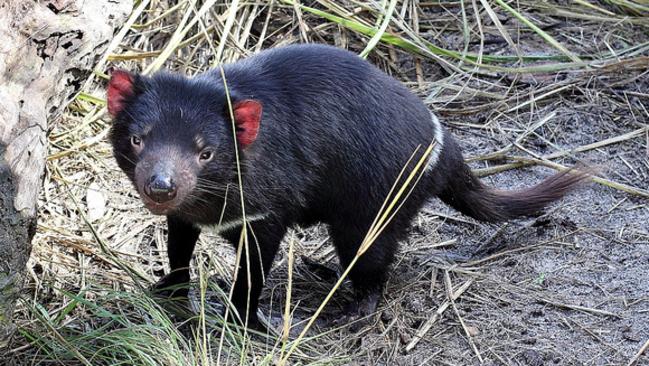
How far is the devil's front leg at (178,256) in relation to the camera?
12.0 ft

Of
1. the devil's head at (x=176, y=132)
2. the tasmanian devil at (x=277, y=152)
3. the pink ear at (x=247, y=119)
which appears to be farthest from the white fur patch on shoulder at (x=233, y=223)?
the pink ear at (x=247, y=119)

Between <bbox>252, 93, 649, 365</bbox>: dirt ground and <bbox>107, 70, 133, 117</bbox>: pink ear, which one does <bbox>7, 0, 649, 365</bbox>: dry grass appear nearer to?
<bbox>252, 93, 649, 365</bbox>: dirt ground

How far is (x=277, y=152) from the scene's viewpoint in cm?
350

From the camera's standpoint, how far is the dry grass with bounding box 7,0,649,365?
3559mm

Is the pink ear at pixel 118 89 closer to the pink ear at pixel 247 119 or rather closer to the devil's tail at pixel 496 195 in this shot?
the pink ear at pixel 247 119

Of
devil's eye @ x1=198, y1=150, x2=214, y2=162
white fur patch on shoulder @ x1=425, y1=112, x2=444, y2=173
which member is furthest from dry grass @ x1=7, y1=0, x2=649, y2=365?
white fur patch on shoulder @ x1=425, y1=112, x2=444, y2=173

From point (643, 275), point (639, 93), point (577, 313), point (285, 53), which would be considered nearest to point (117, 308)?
point (285, 53)

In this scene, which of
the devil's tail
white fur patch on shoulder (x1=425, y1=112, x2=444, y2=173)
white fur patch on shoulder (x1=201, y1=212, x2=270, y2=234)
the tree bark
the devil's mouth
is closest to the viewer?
the tree bark

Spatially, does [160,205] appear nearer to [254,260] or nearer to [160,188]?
[160,188]

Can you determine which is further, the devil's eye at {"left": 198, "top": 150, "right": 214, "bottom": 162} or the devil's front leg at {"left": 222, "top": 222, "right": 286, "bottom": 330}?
the devil's front leg at {"left": 222, "top": 222, "right": 286, "bottom": 330}

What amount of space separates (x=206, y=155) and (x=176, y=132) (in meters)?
0.12

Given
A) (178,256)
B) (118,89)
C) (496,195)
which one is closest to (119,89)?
(118,89)

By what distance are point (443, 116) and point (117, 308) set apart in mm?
2166

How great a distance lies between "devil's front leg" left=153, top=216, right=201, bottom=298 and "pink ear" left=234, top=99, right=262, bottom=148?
464mm
